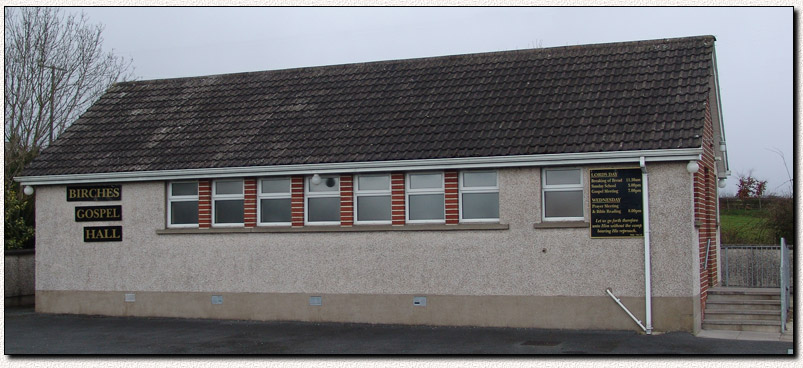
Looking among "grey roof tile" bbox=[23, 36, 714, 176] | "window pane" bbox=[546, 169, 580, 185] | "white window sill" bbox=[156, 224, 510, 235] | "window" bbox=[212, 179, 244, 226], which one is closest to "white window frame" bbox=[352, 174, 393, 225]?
"white window sill" bbox=[156, 224, 510, 235]

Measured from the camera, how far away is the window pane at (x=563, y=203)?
14992 millimetres

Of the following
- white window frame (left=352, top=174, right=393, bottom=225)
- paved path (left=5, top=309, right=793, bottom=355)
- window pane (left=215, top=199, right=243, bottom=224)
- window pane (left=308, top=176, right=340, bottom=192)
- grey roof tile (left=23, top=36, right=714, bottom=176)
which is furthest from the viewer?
window pane (left=215, top=199, right=243, bottom=224)

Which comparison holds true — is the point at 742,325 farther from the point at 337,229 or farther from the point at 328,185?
the point at 328,185

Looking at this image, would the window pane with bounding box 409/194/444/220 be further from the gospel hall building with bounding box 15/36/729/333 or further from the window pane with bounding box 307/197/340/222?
the window pane with bounding box 307/197/340/222

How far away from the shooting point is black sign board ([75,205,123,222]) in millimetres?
18123

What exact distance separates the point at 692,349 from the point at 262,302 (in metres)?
7.73

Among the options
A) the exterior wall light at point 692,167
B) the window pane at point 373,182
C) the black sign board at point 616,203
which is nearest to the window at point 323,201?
the window pane at point 373,182

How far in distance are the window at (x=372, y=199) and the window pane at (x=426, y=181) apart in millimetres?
474

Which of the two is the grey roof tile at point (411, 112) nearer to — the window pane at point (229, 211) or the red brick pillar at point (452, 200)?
the red brick pillar at point (452, 200)

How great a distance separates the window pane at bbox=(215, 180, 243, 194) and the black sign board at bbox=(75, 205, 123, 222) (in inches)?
83.5

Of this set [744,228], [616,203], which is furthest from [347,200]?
[744,228]

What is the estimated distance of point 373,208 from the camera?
53.8 ft

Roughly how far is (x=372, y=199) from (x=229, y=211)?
2.91 m

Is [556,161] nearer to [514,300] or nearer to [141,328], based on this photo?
[514,300]
